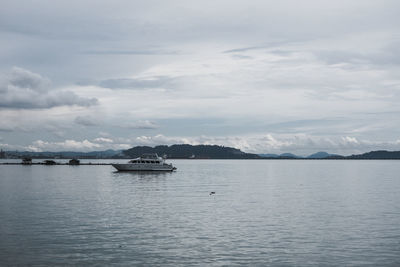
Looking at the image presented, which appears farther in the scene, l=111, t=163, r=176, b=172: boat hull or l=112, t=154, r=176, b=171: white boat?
l=112, t=154, r=176, b=171: white boat

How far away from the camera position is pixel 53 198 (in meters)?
62.0

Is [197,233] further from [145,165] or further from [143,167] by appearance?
[145,165]

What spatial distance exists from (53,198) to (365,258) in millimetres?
46885

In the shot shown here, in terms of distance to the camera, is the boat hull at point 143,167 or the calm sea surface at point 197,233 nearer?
the calm sea surface at point 197,233

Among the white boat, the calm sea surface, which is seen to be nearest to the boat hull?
the white boat

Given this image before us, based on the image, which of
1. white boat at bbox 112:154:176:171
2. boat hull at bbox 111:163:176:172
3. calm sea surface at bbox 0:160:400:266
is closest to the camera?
calm sea surface at bbox 0:160:400:266

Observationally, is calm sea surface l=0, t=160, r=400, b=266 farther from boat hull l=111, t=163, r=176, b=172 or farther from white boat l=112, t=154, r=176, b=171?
white boat l=112, t=154, r=176, b=171

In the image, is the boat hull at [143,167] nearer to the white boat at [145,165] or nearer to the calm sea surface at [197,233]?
the white boat at [145,165]

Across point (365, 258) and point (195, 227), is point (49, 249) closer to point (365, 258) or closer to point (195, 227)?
point (195, 227)

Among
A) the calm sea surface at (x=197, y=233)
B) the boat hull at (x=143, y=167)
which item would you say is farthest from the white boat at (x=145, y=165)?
the calm sea surface at (x=197, y=233)

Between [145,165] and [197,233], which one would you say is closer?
[197,233]

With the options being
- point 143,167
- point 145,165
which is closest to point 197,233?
point 143,167

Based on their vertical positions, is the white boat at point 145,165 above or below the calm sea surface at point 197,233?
above

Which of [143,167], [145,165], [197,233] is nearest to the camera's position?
[197,233]
